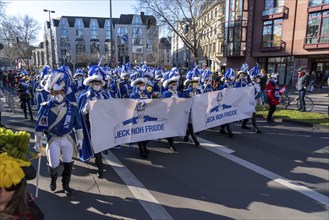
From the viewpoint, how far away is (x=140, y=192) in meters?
4.55

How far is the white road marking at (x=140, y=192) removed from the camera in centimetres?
385

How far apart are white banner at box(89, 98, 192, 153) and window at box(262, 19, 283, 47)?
2489 centimetres

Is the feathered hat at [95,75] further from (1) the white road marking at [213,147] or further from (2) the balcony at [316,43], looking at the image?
(2) the balcony at [316,43]

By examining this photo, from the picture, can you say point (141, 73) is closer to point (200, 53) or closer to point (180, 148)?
point (180, 148)

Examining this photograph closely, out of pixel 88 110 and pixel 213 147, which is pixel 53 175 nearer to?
pixel 88 110

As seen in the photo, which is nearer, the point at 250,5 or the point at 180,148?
the point at 180,148

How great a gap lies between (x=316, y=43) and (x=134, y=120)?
24.1m

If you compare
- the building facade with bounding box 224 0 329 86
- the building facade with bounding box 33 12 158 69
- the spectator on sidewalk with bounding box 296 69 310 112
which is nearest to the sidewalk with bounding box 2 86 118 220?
the spectator on sidewalk with bounding box 296 69 310 112

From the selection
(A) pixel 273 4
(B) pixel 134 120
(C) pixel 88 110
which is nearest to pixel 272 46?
(A) pixel 273 4

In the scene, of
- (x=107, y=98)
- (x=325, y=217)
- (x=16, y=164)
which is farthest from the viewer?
(x=107, y=98)

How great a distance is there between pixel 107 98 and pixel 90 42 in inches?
2918

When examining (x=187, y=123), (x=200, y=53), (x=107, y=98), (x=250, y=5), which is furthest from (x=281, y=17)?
(x=200, y=53)

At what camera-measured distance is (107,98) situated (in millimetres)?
5684

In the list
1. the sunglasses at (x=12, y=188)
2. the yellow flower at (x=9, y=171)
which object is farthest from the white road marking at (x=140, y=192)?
the yellow flower at (x=9, y=171)
